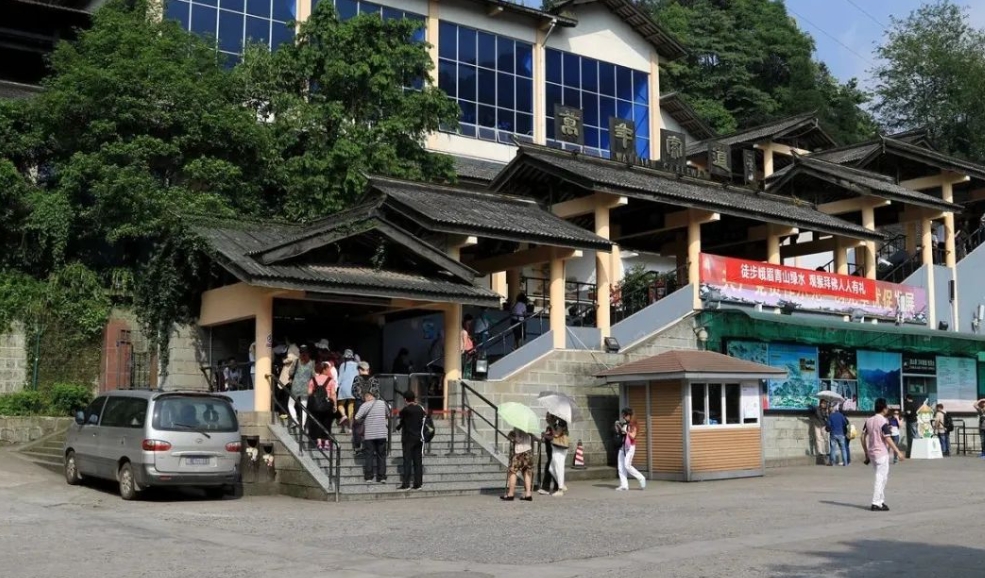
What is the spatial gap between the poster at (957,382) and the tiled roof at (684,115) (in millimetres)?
20142

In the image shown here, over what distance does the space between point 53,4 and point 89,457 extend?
874 inches

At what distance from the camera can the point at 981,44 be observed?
6353 cm

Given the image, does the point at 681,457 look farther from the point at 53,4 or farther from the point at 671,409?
the point at 53,4

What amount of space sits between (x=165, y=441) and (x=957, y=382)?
24.3m

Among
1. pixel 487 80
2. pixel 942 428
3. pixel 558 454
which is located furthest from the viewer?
pixel 487 80

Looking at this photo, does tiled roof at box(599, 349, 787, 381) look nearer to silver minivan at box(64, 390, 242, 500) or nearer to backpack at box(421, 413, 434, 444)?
backpack at box(421, 413, 434, 444)

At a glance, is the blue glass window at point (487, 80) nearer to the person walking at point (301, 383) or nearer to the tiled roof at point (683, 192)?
the tiled roof at point (683, 192)

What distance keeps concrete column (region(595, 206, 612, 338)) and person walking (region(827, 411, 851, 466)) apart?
19.4ft

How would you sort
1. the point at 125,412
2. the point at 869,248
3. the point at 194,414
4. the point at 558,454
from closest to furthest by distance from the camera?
the point at 194,414, the point at 125,412, the point at 558,454, the point at 869,248

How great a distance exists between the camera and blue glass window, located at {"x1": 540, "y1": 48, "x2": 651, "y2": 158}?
141 feet

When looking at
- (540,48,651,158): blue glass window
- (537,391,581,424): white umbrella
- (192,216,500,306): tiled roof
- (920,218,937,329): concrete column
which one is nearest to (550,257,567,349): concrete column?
(192,216,500,306): tiled roof

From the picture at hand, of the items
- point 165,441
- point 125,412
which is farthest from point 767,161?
point 165,441

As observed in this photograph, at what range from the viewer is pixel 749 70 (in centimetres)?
6312

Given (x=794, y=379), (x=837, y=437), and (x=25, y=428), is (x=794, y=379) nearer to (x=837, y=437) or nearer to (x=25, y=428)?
(x=837, y=437)
